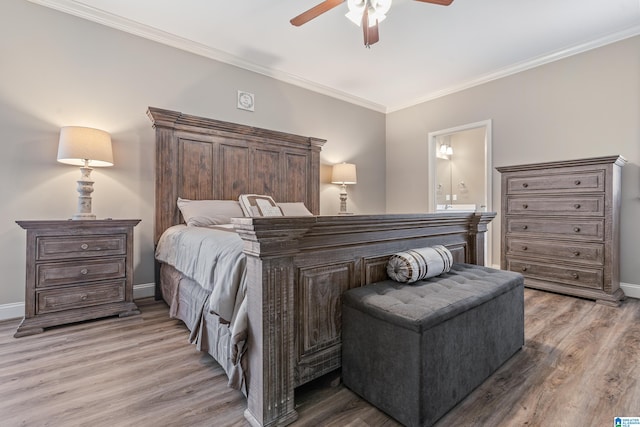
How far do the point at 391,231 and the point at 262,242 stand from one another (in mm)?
928

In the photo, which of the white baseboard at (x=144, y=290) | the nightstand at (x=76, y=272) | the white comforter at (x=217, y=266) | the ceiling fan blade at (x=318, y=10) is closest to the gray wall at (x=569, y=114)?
the ceiling fan blade at (x=318, y=10)

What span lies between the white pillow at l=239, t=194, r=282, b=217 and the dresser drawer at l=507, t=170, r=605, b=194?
266 cm

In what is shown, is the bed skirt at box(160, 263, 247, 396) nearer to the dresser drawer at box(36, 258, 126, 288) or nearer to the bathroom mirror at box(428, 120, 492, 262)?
the dresser drawer at box(36, 258, 126, 288)

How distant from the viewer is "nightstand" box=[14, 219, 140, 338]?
6.91 feet

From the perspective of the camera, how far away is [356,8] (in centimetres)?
217

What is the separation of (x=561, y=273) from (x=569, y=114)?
1799mm

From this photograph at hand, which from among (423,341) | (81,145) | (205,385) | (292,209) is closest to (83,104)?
(81,145)

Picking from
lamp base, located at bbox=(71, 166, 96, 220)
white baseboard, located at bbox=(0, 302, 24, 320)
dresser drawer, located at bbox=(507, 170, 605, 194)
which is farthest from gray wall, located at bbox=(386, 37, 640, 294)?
white baseboard, located at bbox=(0, 302, 24, 320)

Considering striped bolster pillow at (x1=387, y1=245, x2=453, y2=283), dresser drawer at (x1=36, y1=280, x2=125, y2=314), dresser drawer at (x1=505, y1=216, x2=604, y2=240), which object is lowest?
dresser drawer at (x1=36, y1=280, x2=125, y2=314)

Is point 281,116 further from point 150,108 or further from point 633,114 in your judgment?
point 633,114

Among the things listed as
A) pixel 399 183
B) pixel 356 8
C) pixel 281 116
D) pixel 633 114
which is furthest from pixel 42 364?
pixel 633 114

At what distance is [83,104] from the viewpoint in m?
2.63

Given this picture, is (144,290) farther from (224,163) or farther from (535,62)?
(535,62)

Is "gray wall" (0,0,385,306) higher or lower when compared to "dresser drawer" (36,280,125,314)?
higher
